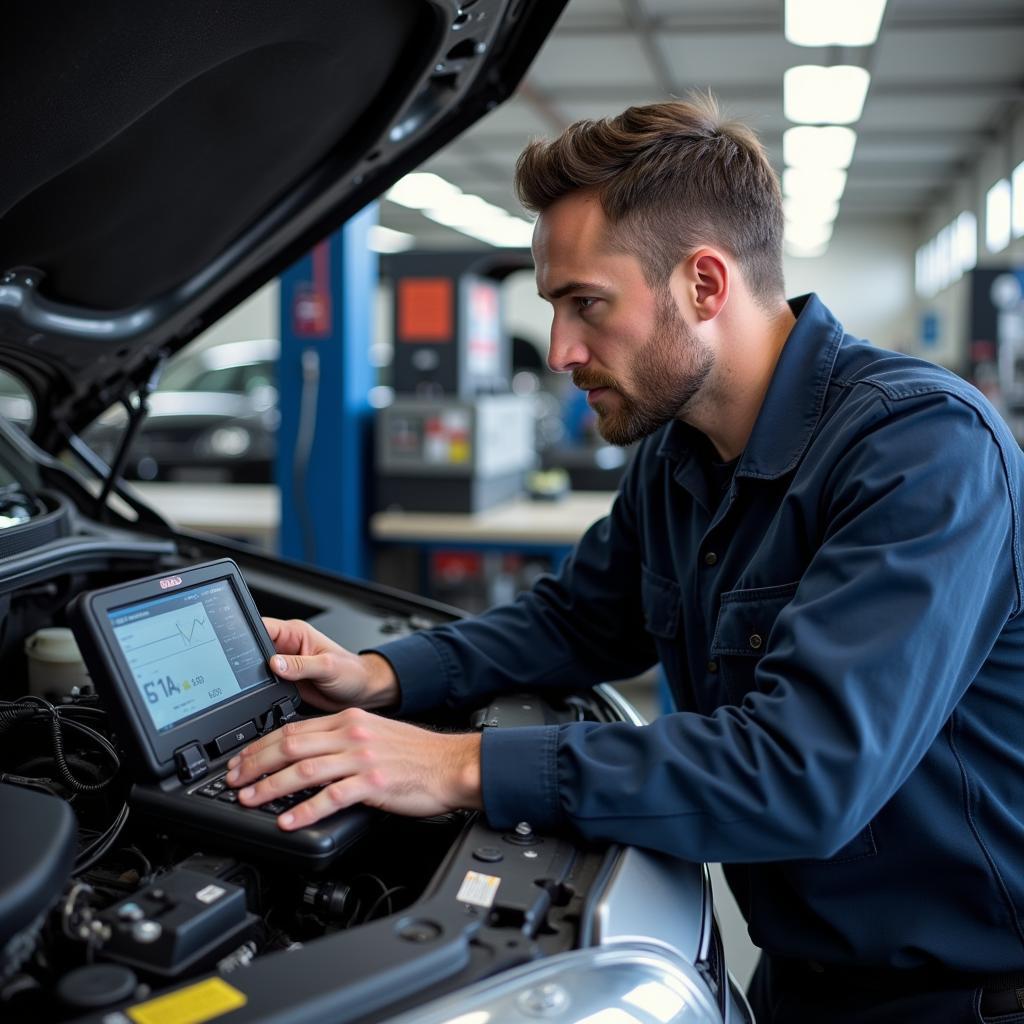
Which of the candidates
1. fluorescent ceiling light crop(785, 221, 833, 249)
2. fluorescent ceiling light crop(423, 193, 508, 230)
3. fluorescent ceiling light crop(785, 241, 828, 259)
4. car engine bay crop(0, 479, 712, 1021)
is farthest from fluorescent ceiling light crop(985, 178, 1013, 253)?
car engine bay crop(0, 479, 712, 1021)

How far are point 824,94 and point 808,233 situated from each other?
7.52m

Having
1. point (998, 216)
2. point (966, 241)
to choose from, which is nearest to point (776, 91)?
point (998, 216)

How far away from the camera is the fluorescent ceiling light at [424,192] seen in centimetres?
1027

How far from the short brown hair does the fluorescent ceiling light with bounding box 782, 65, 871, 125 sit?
19.6 feet

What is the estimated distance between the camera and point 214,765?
95 cm

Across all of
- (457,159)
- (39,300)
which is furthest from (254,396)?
(39,300)

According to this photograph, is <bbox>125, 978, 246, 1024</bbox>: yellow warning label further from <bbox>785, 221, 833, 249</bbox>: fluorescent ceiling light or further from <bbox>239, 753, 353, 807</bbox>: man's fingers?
<bbox>785, 221, 833, 249</bbox>: fluorescent ceiling light

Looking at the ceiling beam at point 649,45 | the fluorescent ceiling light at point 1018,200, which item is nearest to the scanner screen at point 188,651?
the ceiling beam at point 649,45

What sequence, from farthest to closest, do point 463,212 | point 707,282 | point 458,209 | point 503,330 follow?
point 463,212 < point 458,209 < point 503,330 < point 707,282

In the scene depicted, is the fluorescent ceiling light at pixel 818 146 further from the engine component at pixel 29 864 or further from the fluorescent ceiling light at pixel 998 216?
the engine component at pixel 29 864

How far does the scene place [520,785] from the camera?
0.93m

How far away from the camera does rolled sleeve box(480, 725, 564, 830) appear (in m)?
0.93

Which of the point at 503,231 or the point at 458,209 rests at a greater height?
the point at 503,231

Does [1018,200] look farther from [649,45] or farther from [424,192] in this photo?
[424,192]
